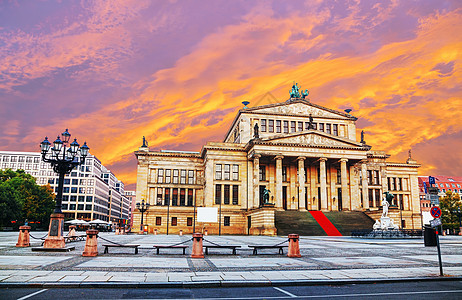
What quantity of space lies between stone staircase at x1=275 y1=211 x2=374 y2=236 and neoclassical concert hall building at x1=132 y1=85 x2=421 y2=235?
86.9 inches

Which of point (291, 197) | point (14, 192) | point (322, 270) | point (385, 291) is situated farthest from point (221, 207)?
point (385, 291)

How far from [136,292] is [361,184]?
6262 cm

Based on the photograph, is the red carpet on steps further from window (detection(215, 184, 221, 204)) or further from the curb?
the curb

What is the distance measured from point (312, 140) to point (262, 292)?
5295 centimetres

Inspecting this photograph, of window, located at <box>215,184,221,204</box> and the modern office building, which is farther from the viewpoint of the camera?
the modern office building

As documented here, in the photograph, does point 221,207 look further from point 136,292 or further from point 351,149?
point 136,292

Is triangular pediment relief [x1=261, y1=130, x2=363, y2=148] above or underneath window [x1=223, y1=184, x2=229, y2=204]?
above

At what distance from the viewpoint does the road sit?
9.47 meters

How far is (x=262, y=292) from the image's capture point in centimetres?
1036

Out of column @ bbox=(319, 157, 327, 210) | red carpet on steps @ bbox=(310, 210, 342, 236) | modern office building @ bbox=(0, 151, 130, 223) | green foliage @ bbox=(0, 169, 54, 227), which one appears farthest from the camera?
modern office building @ bbox=(0, 151, 130, 223)

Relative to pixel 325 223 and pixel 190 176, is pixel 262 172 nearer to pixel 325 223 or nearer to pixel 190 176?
pixel 190 176

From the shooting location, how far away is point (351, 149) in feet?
204

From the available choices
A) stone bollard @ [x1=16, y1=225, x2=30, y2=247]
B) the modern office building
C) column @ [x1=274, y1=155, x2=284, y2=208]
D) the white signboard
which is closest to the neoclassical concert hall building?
column @ [x1=274, y1=155, x2=284, y2=208]

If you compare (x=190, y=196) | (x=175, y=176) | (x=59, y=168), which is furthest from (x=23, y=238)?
(x=175, y=176)
